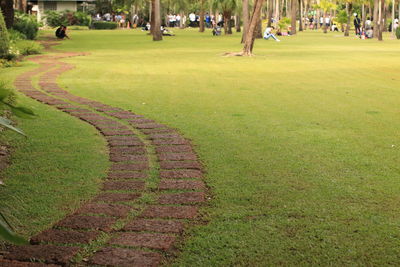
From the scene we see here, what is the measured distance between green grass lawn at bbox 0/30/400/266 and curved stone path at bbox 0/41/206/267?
0.18m

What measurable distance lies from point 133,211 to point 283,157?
237 cm

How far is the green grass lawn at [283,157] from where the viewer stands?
160 inches

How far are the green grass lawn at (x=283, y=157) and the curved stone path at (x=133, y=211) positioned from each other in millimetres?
175

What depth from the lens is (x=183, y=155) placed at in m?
6.41

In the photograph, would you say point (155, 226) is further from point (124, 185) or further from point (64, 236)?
point (124, 185)

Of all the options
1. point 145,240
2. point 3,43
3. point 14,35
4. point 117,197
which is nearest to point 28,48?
point 14,35

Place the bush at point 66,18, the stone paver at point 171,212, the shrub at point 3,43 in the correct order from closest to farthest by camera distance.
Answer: the stone paver at point 171,212, the shrub at point 3,43, the bush at point 66,18

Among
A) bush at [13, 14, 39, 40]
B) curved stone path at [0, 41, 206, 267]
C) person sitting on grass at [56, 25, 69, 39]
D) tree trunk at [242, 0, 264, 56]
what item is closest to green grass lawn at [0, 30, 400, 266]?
curved stone path at [0, 41, 206, 267]

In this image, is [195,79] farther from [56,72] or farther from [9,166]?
[9,166]

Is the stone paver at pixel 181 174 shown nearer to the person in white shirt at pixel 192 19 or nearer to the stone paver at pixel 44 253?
the stone paver at pixel 44 253

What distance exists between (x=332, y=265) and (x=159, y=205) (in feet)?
5.03

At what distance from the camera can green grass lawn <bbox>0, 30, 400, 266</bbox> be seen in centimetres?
406

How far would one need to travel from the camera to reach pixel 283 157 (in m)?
6.56

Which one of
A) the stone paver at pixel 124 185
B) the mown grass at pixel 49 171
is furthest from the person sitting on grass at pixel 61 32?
the stone paver at pixel 124 185
